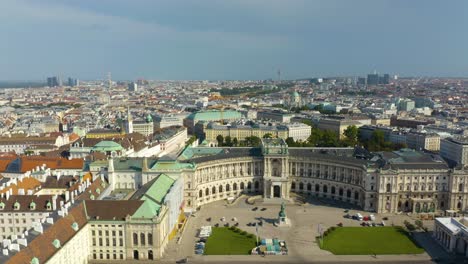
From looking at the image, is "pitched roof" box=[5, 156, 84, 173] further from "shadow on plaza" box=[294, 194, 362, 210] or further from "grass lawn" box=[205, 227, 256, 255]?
"shadow on plaza" box=[294, 194, 362, 210]

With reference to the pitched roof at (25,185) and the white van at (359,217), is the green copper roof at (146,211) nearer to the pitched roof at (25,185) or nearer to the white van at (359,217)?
the pitched roof at (25,185)

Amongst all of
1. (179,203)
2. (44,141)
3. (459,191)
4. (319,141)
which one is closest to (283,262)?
(179,203)

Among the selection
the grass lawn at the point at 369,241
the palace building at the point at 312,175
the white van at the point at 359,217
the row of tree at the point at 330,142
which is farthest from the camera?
the row of tree at the point at 330,142

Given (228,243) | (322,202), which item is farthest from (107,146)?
(322,202)

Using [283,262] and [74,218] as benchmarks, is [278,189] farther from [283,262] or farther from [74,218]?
[74,218]

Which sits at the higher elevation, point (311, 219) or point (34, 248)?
point (34, 248)

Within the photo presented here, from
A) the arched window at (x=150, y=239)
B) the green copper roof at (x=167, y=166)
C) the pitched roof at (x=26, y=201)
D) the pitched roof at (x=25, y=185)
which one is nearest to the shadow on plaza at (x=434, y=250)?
the arched window at (x=150, y=239)
